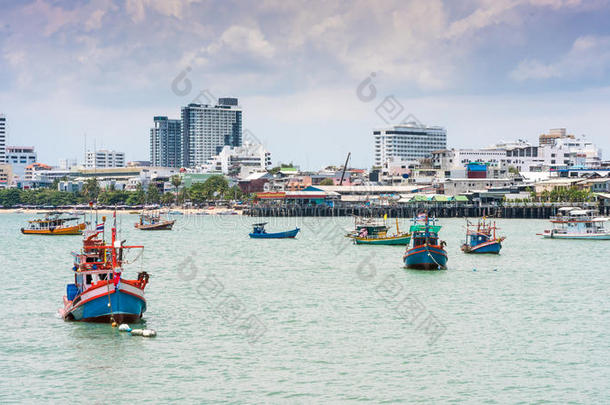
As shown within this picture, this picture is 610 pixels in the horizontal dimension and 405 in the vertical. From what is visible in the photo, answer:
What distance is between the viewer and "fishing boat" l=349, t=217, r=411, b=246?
3189 inches

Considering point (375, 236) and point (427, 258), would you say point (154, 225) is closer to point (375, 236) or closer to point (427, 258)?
point (375, 236)

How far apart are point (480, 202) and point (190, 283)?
117 meters

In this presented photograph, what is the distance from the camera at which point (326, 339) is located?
33.5 metres

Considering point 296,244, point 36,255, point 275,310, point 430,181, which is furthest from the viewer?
point 430,181

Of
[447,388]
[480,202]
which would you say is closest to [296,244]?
[447,388]

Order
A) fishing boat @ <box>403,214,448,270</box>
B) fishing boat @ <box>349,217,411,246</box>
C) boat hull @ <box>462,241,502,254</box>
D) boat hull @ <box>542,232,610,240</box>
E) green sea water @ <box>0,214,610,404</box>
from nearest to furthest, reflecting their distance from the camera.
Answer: green sea water @ <box>0,214,610,404</box>
fishing boat @ <box>403,214,448,270</box>
boat hull @ <box>462,241,502,254</box>
fishing boat @ <box>349,217,411,246</box>
boat hull @ <box>542,232,610,240</box>

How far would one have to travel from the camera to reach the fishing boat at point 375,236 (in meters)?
81.0

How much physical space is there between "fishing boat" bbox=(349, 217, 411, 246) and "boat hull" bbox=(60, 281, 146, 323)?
1813 inches

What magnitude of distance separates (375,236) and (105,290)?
51.2 metres

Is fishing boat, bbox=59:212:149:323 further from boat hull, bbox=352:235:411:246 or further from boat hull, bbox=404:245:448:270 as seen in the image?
boat hull, bbox=352:235:411:246

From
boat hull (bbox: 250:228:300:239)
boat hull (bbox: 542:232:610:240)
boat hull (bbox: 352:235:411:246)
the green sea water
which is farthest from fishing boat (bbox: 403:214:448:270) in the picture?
boat hull (bbox: 250:228:300:239)

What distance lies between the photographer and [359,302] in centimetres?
4281

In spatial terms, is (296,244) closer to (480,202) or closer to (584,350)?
(584,350)

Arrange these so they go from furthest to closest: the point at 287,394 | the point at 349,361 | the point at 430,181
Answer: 1. the point at 430,181
2. the point at 349,361
3. the point at 287,394
